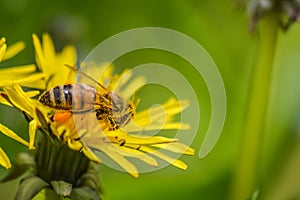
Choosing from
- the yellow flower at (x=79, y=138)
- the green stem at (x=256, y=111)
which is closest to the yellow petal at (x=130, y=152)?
the yellow flower at (x=79, y=138)

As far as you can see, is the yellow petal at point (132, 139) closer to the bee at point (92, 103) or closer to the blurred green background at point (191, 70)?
the bee at point (92, 103)

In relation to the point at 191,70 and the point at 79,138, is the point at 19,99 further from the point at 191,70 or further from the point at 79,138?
the point at 191,70

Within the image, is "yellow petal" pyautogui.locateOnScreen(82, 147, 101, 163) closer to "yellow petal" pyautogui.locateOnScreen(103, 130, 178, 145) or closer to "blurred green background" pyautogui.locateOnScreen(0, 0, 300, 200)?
"yellow petal" pyautogui.locateOnScreen(103, 130, 178, 145)

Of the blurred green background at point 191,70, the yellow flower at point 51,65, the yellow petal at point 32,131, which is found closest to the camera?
the yellow petal at point 32,131

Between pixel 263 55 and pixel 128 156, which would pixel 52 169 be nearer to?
pixel 128 156

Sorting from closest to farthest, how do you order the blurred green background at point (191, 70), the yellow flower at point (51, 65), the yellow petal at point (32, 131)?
the yellow petal at point (32, 131), the yellow flower at point (51, 65), the blurred green background at point (191, 70)

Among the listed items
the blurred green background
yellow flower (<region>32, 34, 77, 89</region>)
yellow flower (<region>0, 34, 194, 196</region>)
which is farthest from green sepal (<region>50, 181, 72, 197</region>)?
the blurred green background

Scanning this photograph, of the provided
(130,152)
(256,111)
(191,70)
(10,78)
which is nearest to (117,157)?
(130,152)
